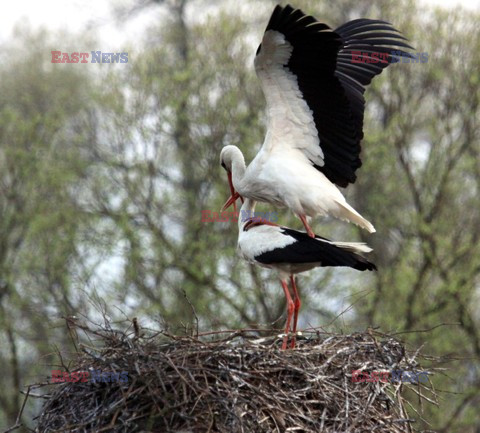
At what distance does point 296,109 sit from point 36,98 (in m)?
16.3

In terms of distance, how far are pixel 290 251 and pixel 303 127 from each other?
120cm

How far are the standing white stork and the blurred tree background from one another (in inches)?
319

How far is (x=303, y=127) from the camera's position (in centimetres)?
864

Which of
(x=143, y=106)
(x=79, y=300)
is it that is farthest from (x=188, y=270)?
(x=143, y=106)

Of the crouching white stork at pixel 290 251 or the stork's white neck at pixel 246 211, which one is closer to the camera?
the crouching white stork at pixel 290 251

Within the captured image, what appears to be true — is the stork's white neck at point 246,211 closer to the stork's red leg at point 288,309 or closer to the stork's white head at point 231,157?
the stork's white head at point 231,157

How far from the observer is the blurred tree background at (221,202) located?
17422 millimetres

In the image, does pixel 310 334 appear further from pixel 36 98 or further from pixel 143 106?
pixel 36 98

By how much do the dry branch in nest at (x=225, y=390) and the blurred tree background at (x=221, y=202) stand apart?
364 inches

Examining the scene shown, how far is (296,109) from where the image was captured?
335 inches
